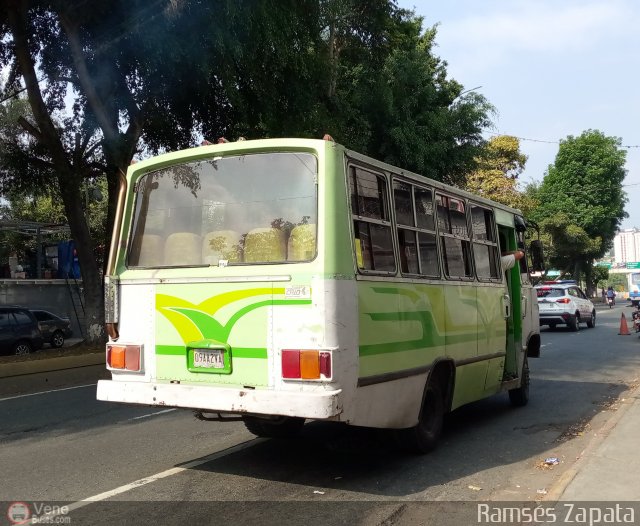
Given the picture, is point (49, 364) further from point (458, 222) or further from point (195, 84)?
point (458, 222)

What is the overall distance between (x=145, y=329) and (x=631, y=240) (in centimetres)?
9587

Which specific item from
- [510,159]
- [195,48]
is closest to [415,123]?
[195,48]

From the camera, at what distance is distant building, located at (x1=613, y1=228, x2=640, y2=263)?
276 ft

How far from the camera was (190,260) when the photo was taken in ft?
18.4

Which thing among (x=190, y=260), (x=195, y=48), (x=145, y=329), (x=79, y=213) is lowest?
(x=145, y=329)

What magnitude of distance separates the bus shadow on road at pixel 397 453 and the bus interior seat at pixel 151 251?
6.40 feet

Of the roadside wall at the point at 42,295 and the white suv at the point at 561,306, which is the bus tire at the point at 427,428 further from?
the roadside wall at the point at 42,295

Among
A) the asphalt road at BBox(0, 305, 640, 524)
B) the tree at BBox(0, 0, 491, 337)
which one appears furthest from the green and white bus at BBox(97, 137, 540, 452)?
the tree at BBox(0, 0, 491, 337)

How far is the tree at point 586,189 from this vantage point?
48906 millimetres

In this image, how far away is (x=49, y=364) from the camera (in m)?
13.1

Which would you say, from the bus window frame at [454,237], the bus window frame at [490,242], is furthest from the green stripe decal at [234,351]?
the bus window frame at [490,242]

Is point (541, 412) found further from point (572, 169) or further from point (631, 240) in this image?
point (631, 240)

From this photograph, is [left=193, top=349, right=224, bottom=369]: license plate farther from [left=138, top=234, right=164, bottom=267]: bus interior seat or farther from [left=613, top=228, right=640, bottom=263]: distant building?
[left=613, top=228, right=640, bottom=263]: distant building

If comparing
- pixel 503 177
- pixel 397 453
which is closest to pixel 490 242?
pixel 397 453
